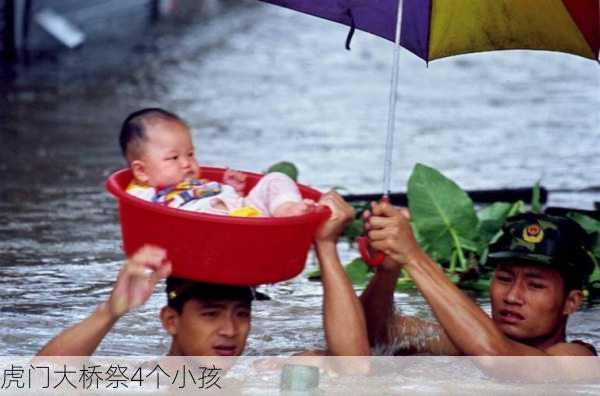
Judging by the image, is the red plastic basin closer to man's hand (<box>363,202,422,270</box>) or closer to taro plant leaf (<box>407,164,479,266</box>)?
man's hand (<box>363,202,422,270</box>)

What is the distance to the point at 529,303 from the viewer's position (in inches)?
211

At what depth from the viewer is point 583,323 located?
667cm

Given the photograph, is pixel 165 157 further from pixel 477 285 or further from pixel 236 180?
pixel 477 285

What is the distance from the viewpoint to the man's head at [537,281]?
17.6 feet

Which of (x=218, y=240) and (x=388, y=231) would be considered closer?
(x=218, y=240)

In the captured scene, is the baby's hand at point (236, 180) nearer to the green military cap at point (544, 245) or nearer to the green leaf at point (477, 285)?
the green military cap at point (544, 245)

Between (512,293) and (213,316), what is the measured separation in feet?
3.44

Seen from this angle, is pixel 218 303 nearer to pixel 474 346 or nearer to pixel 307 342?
pixel 474 346

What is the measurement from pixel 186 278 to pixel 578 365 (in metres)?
1.45

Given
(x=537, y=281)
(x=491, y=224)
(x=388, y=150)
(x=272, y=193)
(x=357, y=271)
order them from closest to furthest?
(x=272, y=193)
(x=388, y=150)
(x=537, y=281)
(x=357, y=271)
(x=491, y=224)

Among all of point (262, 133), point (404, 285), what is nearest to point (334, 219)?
point (404, 285)

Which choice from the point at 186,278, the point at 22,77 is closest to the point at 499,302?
the point at 186,278

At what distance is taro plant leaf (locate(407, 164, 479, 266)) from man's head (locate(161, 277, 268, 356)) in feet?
7.65

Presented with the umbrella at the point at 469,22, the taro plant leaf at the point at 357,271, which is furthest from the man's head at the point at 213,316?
the taro plant leaf at the point at 357,271
